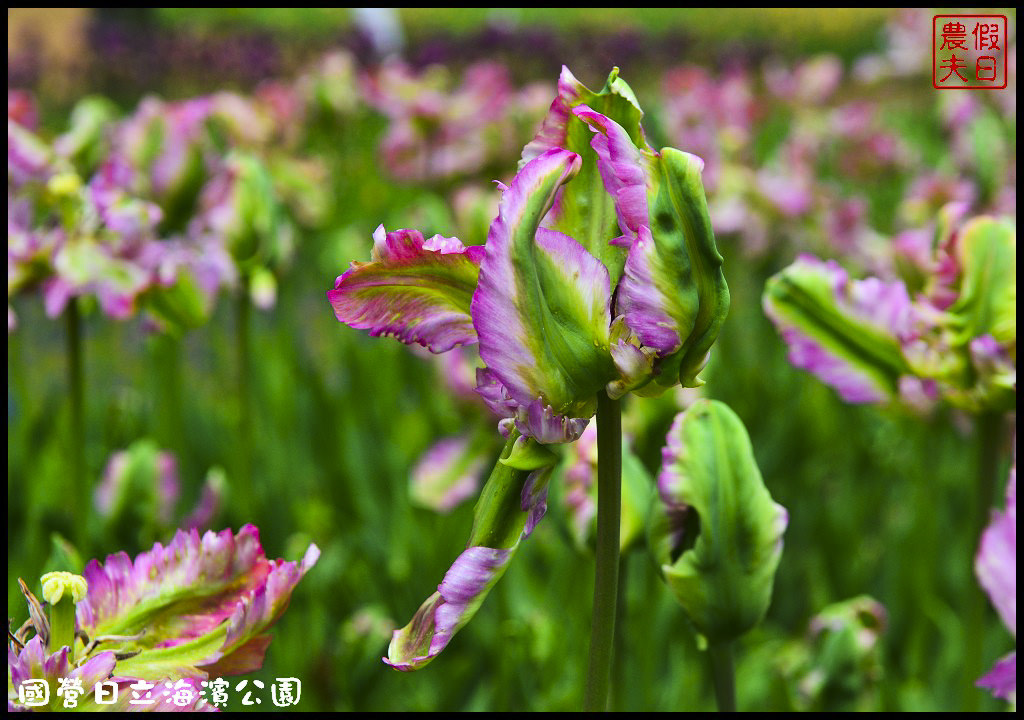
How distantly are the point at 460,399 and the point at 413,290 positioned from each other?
0.80m

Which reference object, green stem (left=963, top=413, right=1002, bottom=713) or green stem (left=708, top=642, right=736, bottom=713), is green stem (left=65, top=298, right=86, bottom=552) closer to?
green stem (left=708, top=642, right=736, bottom=713)

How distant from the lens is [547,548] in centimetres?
144

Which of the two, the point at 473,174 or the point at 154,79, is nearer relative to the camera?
the point at 473,174

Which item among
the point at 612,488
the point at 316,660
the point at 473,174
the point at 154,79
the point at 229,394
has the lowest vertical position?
the point at 316,660

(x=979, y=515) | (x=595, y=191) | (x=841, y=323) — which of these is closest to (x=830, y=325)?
(x=841, y=323)

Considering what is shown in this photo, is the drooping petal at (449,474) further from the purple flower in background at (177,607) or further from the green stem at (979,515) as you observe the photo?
the purple flower in background at (177,607)

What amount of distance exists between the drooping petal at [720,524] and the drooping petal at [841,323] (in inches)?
8.8

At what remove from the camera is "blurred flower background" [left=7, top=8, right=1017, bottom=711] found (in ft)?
2.61

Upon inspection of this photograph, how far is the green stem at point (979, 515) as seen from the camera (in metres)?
0.77

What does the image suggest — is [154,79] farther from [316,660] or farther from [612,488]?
[612,488]

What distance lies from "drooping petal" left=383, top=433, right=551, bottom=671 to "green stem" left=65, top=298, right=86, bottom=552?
561 mm

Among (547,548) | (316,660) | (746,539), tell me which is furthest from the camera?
(547,548)

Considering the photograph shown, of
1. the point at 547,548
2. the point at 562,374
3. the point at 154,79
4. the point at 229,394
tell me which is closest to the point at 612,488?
the point at 562,374

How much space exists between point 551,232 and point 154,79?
172 inches
